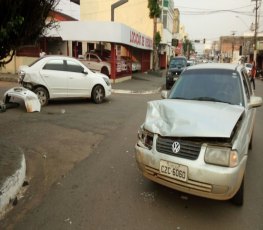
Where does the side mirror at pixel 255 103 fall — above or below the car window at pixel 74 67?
below

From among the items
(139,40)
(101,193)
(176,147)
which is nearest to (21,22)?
(101,193)

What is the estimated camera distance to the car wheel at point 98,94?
1346 cm

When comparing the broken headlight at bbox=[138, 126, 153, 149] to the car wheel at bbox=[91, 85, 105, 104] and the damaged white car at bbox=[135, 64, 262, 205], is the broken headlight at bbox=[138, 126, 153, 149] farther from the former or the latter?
the car wheel at bbox=[91, 85, 105, 104]

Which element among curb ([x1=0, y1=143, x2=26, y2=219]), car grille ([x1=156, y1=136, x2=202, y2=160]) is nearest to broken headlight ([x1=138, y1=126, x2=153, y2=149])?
car grille ([x1=156, y1=136, x2=202, y2=160])

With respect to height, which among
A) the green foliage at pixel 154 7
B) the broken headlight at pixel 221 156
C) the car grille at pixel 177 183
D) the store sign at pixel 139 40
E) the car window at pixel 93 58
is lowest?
the car grille at pixel 177 183

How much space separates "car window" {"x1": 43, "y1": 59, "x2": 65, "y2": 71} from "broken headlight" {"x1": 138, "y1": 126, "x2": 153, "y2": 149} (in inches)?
336

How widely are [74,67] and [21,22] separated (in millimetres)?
8125

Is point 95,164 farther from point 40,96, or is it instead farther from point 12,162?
point 40,96

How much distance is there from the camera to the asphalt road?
13.4 ft

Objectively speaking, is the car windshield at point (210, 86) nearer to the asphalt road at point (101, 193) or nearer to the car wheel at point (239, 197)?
the asphalt road at point (101, 193)

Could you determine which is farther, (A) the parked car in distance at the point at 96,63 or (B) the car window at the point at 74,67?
(A) the parked car in distance at the point at 96,63

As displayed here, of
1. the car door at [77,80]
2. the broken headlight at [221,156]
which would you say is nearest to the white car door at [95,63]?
the car door at [77,80]

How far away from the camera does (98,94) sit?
535 inches

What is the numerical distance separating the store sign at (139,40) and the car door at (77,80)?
37.7 ft
